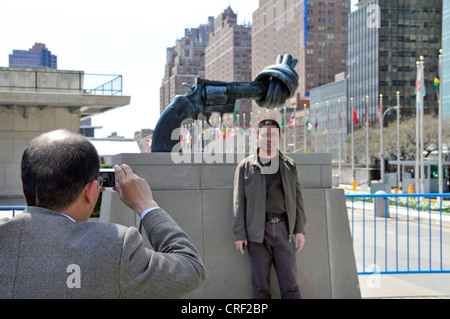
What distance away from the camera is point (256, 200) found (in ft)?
15.6

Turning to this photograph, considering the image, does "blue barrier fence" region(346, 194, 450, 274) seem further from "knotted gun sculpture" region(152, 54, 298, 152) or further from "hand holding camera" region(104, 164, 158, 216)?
"hand holding camera" region(104, 164, 158, 216)

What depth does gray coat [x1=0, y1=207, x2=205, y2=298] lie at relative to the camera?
60.5 inches

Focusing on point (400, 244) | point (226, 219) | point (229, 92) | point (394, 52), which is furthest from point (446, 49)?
point (226, 219)

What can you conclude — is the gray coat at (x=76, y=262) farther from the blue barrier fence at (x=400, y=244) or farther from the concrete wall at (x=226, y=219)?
the blue barrier fence at (x=400, y=244)

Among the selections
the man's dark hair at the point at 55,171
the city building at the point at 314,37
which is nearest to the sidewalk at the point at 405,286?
the man's dark hair at the point at 55,171

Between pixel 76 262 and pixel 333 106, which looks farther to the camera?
pixel 333 106

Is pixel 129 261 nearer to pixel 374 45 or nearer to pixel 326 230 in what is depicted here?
pixel 326 230

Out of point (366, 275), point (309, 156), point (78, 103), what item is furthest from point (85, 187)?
point (78, 103)

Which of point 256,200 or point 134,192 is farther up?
point 134,192

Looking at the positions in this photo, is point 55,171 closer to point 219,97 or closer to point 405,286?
point 219,97

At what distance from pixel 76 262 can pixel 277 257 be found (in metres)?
3.47

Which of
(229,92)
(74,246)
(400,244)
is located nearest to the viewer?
(74,246)

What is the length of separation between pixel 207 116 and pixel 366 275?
327 centimetres

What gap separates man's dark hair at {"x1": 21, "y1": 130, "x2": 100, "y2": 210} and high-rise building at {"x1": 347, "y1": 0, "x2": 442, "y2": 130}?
8771 cm
